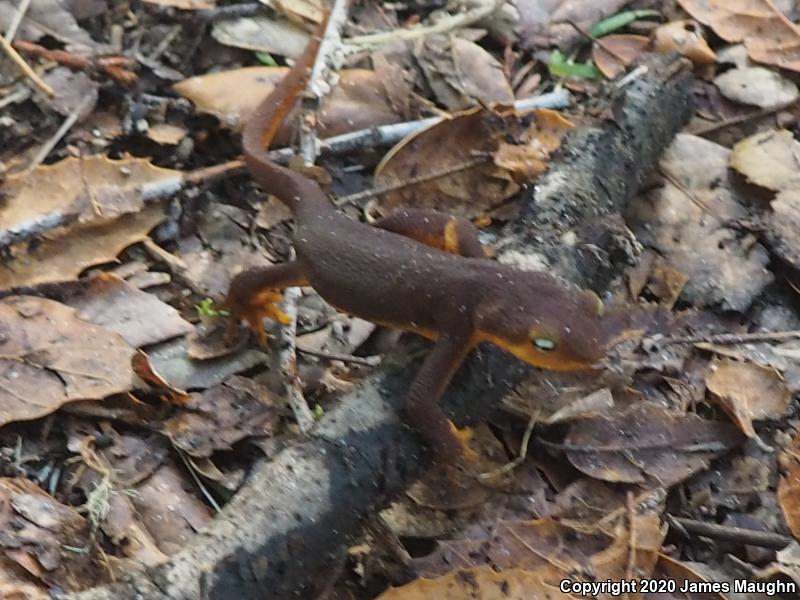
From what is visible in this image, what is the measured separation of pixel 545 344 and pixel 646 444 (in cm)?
55

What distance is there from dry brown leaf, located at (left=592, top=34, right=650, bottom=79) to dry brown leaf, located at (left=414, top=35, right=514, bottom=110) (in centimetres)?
44

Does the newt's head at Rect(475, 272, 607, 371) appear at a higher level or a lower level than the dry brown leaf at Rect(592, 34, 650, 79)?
lower

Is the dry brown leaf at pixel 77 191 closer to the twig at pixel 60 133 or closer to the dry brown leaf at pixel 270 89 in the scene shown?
the twig at pixel 60 133

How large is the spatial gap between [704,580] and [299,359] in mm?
1453

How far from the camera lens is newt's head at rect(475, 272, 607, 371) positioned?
8.25 ft

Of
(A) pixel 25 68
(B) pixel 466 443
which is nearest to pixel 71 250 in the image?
(A) pixel 25 68

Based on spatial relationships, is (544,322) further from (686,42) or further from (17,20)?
(17,20)

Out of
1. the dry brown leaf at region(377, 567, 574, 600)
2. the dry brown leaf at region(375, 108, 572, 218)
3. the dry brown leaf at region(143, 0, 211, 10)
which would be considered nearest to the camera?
the dry brown leaf at region(377, 567, 574, 600)

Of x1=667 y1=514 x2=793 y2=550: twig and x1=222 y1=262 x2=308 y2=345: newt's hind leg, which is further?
x1=222 y1=262 x2=308 y2=345: newt's hind leg

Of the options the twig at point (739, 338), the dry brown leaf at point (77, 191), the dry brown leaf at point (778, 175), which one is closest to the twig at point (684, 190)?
the dry brown leaf at point (778, 175)

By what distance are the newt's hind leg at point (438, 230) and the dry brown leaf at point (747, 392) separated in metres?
0.87

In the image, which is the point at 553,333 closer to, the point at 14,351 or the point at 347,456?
the point at 347,456

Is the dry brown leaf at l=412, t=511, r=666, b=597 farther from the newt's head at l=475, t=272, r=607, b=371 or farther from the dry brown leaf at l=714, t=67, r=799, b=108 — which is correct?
the dry brown leaf at l=714, t=67, r=799, b=108

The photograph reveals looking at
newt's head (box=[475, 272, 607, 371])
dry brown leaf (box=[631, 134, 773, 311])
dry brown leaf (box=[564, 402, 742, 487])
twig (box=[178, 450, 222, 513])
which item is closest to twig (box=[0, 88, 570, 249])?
dry brown leaf (box=[631, 134, 773, 311])
